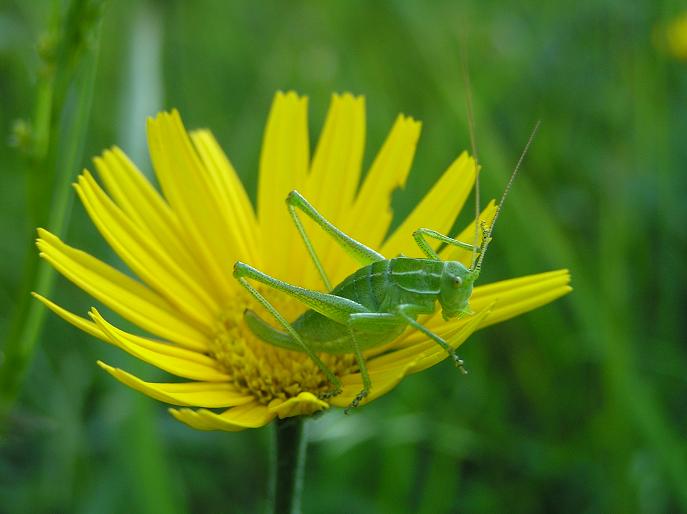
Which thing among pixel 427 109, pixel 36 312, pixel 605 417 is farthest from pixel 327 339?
pixel 427 109

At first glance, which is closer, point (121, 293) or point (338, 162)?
point (121, 293)

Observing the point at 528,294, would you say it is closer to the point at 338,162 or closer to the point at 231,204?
the point at 338,162

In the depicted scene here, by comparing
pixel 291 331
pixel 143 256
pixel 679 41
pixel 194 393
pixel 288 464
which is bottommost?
pixel 288 464

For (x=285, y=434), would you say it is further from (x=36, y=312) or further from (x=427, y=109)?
(x=427, y=109)

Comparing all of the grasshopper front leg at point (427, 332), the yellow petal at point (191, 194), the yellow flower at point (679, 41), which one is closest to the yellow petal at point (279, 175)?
the yellow petal at point (191, 194)

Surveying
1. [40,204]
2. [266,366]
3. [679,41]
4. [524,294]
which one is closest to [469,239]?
[524,294]

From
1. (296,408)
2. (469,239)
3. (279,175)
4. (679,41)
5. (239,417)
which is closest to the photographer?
(296,408)

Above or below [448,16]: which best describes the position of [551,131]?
below

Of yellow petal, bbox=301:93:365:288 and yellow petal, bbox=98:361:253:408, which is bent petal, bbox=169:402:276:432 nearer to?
yellow petal, bbox=98:361:253:408
